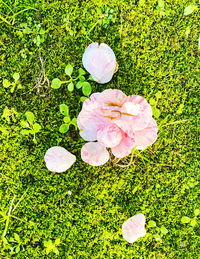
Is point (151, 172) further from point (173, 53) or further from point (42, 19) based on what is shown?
point (42, 19)

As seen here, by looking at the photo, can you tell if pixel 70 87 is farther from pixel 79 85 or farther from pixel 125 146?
pixel 125 146

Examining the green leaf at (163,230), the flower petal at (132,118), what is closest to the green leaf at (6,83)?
the flower petal at (132,118)

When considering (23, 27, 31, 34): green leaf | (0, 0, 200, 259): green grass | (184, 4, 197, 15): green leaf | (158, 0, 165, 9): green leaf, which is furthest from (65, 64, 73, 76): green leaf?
(184, 4, 197, 15): green leaf

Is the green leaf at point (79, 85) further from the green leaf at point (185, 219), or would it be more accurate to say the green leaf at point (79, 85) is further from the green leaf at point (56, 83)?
the green leaf at point (185, 219)

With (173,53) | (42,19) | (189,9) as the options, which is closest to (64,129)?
(42,19)

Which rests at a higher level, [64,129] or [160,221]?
[64,129]

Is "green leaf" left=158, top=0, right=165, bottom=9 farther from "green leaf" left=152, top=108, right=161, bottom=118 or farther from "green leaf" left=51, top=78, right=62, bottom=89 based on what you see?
"green leaf" left=51, top=78, right=62, bottom=89
